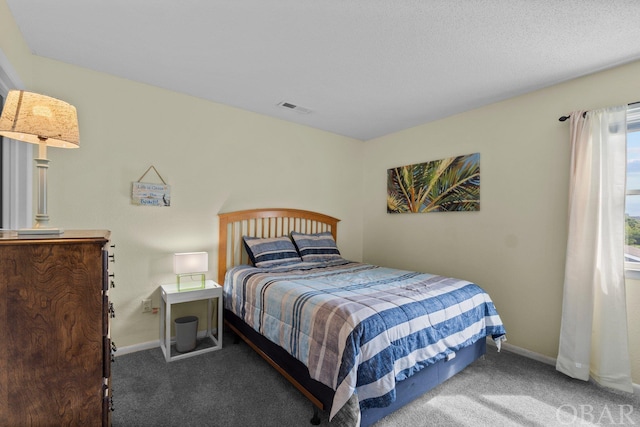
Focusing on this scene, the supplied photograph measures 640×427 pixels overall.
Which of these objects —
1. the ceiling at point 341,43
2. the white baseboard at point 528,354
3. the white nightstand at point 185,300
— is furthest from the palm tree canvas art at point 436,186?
the white nightstand at point 185,300

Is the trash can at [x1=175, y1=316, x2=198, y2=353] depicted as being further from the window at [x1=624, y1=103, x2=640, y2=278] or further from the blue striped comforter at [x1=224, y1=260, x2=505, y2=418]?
the window at [x1=624, y1=103, x2=640, y2=278]

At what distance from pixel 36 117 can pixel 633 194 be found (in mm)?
3786

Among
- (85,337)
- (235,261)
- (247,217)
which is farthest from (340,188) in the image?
(85,337)

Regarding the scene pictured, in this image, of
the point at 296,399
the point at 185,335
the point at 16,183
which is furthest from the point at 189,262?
the point at 296,399

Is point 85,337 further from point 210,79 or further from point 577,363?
point 577,363

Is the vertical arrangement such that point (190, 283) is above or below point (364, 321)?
below

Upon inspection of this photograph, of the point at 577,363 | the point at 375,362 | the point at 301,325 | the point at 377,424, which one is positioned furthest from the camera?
the point at 577,363

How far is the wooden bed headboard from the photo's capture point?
328 centimetres

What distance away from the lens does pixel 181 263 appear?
278 cm

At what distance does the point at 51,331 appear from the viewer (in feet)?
3.44

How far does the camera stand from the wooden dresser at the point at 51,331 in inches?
38.9

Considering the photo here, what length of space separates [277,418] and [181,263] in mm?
1574

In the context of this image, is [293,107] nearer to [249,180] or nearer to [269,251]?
[249,180]

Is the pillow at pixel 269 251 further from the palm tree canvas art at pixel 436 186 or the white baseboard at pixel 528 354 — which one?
the white baseboard at pixel 528 354
